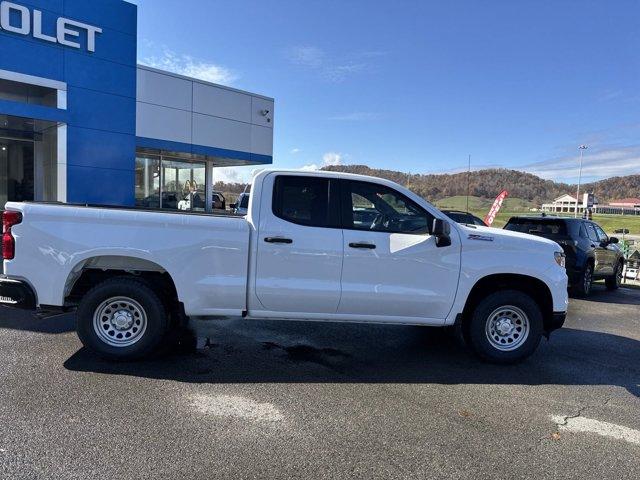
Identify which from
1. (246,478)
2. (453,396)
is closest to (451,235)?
(453,396)

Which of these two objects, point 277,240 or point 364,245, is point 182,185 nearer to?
point 277,240

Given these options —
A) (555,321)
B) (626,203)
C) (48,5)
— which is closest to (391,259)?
(555,321)

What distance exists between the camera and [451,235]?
Answer: 5363mm

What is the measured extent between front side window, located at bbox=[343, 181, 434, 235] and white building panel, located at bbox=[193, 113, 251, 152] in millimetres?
14092

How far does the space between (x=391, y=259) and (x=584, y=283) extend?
25.6 feet

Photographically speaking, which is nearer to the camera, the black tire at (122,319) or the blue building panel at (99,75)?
the black tire at (122,319)

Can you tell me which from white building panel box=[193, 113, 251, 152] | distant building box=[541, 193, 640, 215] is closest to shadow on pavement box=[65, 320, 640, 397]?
white building panel box=[193, 113, 251, 152]

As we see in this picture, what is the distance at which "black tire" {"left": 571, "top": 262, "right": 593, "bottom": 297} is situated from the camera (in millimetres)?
10906

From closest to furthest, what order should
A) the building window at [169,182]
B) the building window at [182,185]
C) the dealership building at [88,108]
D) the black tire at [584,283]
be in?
the black tire at [584,283] < the dealership building at [88,108] < the building window at [169,182] < the building window at [182,185]

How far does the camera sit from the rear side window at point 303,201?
5227 mm

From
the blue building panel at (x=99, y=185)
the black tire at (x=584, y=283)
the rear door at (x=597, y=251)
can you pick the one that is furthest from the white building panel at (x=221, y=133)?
the black tire at (x=584, y=283)

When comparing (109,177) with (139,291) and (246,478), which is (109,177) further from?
(246,478)

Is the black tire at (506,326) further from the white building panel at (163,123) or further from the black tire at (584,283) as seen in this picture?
the white building panel at (163,123)

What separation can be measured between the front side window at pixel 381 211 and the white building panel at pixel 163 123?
13150 millimetres
